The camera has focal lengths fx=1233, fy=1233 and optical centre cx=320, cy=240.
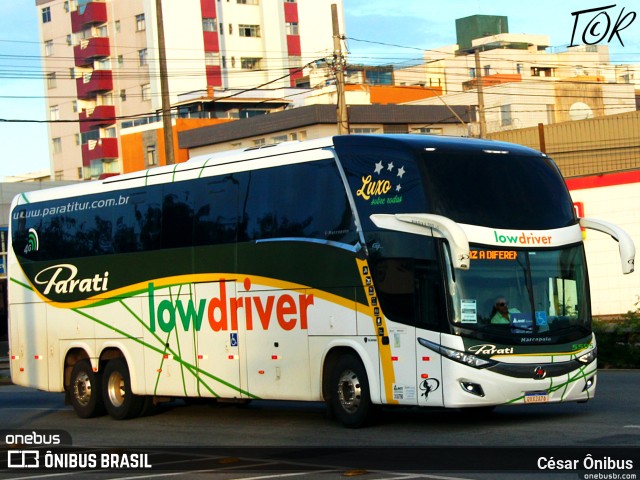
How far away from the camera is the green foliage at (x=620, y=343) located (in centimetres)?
2634

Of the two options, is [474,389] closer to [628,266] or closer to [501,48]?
[628,266]

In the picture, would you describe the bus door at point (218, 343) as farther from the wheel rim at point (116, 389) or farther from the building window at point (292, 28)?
the building window at point (292, 28)

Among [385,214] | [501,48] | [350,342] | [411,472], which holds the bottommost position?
[411,472]

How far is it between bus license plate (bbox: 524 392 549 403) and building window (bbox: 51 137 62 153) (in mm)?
96361

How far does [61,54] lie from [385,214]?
313 ft

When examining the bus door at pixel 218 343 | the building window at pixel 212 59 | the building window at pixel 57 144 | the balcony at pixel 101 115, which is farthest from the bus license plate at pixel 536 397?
the building window at pixel 57 144

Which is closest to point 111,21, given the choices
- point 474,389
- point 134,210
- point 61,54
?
point 61,54

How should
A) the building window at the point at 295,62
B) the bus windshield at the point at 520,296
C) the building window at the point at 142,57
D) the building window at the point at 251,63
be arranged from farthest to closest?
the building window at the point at 295,62, the building window at the point at 251,63, the building window at the point at 142,57, the bus windshield at the point at 520,296

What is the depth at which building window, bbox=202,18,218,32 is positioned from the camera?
100m

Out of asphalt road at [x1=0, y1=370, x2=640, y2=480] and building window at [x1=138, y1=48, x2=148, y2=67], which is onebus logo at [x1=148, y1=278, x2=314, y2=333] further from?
building window at [x1=138, y1=48, x2=148, y2=67]

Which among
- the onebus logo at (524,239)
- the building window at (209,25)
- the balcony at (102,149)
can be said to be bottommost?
the onebus logo at (524,239)

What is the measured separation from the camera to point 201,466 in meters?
13.2

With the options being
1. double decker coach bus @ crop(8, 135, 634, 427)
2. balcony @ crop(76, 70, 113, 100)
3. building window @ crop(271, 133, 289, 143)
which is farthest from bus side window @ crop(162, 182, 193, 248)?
balcony @ crop(76, 70, 113, 100)

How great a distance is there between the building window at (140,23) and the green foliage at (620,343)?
254 feet
